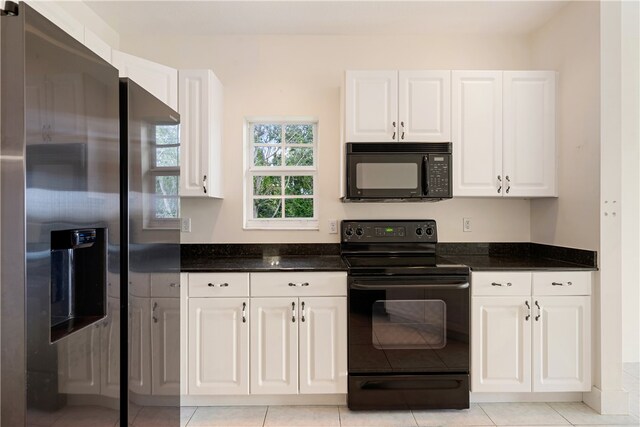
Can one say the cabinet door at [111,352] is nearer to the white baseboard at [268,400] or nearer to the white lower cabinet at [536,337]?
the white baseboard at [268,400]

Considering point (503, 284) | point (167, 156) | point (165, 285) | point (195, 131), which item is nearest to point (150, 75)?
point (195, 131)

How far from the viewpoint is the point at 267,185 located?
9.98 ft

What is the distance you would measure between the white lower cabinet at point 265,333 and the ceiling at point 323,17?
5.88 feet

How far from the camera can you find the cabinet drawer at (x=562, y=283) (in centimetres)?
232

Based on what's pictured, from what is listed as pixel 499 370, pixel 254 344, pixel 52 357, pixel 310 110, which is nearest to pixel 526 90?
pixel 310 110

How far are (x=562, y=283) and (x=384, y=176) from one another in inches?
50.7

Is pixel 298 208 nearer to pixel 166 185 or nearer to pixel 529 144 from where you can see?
pixel 166 185

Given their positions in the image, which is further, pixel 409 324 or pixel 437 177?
pixel 437 177

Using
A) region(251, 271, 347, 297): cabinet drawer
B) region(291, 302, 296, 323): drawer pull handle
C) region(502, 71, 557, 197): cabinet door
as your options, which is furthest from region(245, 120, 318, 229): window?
region(502, 71, 557, 197): cabinet door

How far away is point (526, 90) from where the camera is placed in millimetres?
2643

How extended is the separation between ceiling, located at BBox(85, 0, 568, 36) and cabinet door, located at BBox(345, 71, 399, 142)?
457 millimetres

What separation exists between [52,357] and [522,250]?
304 cm

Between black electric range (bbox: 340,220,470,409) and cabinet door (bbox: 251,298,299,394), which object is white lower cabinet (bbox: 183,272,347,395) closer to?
cabinet door (bbox: 251,298,299,394)

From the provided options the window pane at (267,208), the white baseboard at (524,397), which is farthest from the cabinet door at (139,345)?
the white baseboard at (524,397)
